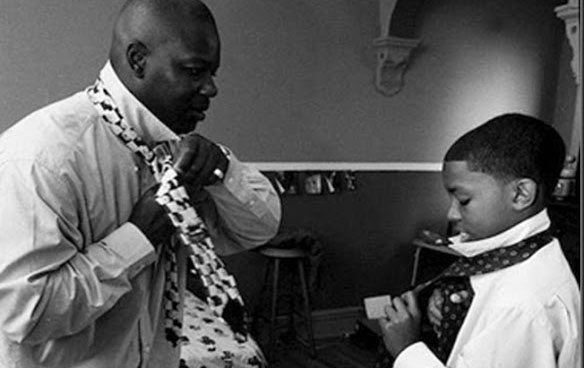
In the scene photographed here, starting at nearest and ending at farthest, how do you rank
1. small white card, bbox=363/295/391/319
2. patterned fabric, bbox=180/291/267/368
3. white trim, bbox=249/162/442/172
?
small white card, bbox=363/295/391/319
patterned fabric, bbox=180/291/267/368
white trim, bbox=249/162/442/172

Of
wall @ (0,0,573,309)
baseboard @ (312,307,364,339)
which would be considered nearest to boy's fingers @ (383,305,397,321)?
wall @ (0,0,573,309)

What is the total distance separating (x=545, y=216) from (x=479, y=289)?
17 centimetres

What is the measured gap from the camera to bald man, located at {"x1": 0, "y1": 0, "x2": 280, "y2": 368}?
2.74 ft

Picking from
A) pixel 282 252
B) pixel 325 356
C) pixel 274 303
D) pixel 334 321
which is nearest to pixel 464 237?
pixel 282 252

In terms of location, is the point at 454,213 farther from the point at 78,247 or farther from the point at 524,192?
the point at 78,247

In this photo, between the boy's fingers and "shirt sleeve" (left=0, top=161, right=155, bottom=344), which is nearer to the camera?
"shirt sleeve" (left=0, top=161, right=155, bottom=344)

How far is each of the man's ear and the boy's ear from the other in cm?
65

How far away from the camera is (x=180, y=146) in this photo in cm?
100

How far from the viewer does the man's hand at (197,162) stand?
0.97 m

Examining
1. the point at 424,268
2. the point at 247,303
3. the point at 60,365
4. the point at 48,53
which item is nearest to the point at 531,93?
the point at 424,268

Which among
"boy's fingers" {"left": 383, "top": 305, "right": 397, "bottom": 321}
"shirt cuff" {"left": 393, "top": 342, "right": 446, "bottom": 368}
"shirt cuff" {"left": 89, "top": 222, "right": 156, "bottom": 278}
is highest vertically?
"shirt cuff" {"left": 89, "top": 222, "right": 156, "bottom": 278}

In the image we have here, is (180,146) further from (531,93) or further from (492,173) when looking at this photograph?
(531,93)

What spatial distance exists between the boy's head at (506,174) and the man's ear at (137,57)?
22.4 inches

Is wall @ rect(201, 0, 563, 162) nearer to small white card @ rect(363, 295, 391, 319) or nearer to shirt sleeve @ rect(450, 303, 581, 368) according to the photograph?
small white card @ rect(363, 295, 391, 319)
